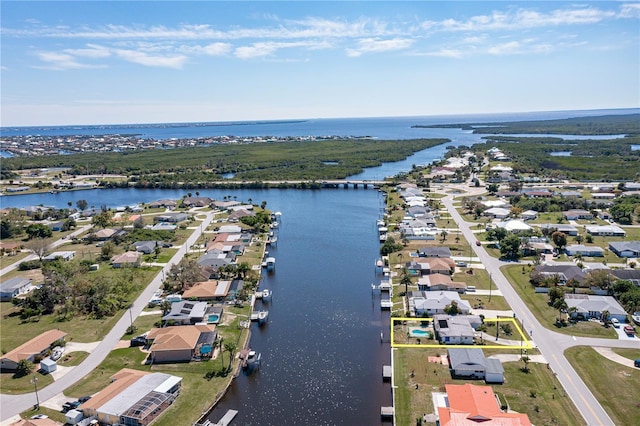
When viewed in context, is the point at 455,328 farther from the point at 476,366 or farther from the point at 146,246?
the point at 146,246

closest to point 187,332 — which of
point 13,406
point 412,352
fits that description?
point 13,406

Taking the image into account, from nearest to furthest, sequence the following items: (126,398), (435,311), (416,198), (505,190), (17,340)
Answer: (126,398) < (17,340) < (435,311) < (416,198) < (505,190)

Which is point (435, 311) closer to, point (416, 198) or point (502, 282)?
point (502, 282)

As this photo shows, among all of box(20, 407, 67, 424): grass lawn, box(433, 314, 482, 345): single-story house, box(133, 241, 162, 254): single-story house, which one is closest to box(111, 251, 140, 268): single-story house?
box(133, 241, 162, 254): single-story house

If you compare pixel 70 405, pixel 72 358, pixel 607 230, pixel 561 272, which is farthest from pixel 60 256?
pixel 607 230

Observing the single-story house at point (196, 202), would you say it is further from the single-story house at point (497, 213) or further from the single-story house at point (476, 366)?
the single-story house at point (476, 366)

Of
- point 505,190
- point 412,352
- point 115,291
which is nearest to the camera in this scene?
point 412,352

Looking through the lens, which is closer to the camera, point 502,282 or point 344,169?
point 502,282

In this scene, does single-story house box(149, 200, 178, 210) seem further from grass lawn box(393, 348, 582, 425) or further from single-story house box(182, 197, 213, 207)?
grass lawn box(393, 348, 582, 425)
